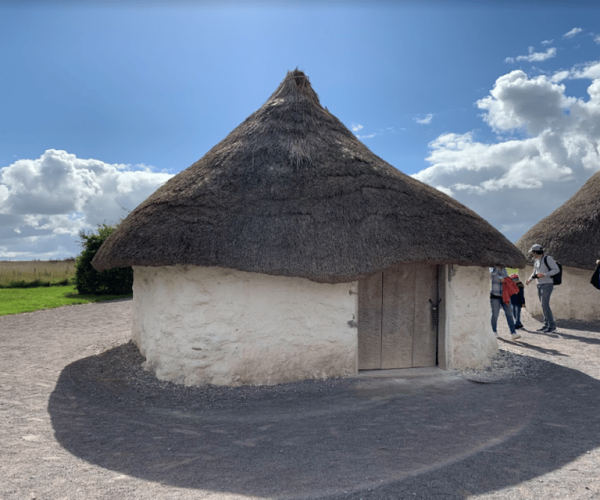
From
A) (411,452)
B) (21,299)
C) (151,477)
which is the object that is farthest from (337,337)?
A: (21,299)

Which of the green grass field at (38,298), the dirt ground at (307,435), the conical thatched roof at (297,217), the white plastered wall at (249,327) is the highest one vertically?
A: the conical thatched roof at (297,217)

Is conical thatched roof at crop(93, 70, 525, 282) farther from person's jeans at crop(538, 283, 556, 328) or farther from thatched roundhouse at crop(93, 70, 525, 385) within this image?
person's jeans at crop(538, 283, 556, 328)

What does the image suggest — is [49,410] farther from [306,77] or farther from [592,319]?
[592,319]

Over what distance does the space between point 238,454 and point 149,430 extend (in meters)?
1.34

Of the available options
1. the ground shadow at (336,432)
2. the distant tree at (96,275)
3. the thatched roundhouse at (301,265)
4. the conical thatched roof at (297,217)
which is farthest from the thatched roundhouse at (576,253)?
the distant tree at (96,275)

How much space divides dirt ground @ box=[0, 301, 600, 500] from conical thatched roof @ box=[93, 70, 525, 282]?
1.89 metres

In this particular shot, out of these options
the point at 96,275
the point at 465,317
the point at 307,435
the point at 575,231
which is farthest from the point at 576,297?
the point at 96,275

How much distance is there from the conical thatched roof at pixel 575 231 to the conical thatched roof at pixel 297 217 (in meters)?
6.50

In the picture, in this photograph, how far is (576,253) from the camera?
42.1 feet

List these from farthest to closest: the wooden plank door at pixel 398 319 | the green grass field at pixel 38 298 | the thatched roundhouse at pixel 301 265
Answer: the green grass field at pixel 38 298
the wooden plank door at pixel 398 319
the thatched roundhouse at pixel 301 265

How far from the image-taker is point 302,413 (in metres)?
5.69

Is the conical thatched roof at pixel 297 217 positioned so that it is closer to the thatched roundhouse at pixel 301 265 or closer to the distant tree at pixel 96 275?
the thatched roundhouse at pixel 301 265

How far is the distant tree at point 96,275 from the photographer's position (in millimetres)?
19344

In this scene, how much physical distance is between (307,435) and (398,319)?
3086mm
